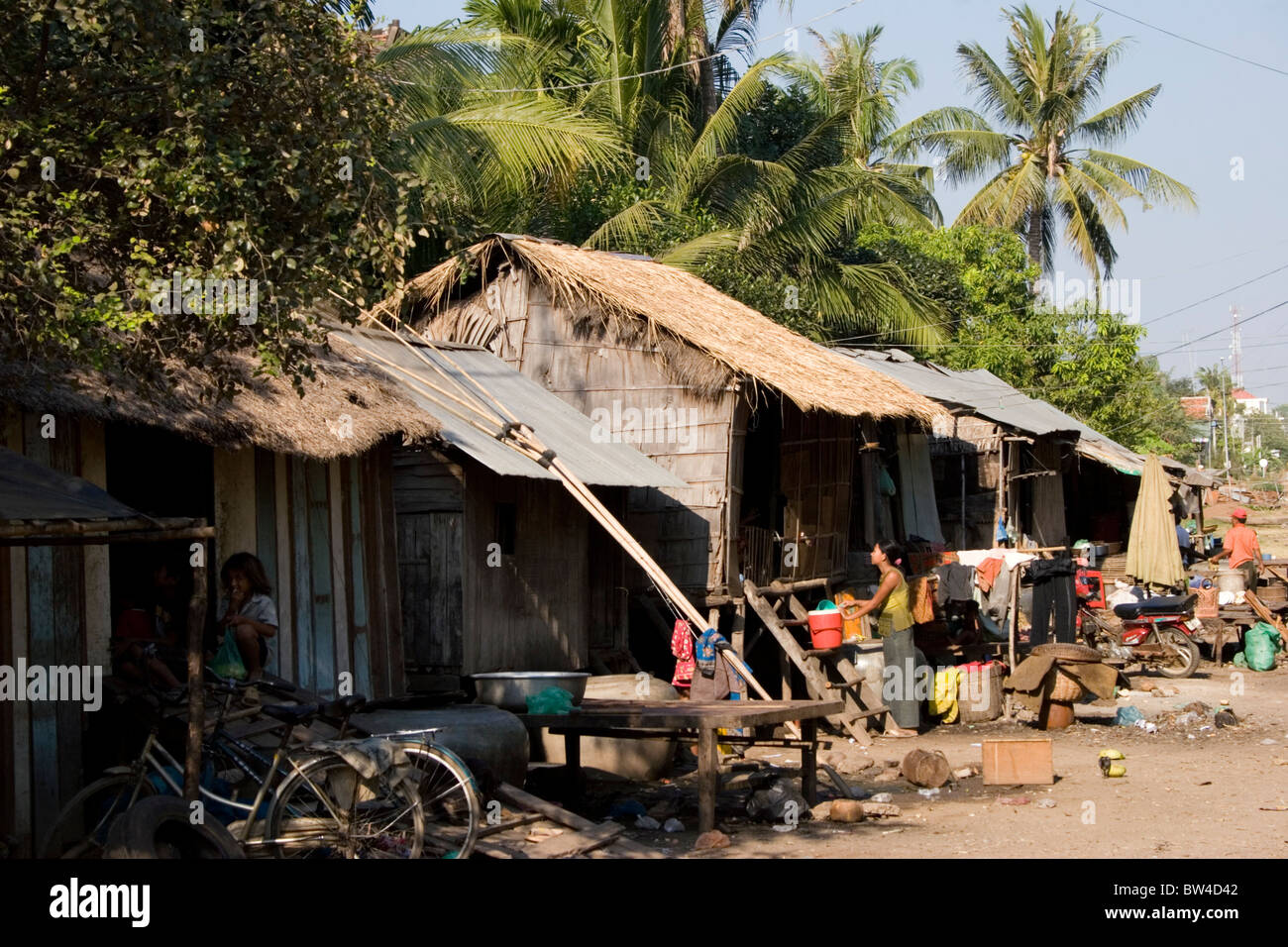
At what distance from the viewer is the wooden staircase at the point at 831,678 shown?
42.2 feet

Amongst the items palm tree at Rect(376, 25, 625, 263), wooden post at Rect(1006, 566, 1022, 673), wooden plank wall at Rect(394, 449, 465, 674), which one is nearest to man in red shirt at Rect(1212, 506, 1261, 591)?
wooden post at Rect(1006, 566, 1022, 673)

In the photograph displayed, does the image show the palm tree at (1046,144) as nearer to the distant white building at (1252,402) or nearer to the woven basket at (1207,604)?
the woven basket at (1207,604)

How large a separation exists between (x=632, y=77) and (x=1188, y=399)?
67.7m

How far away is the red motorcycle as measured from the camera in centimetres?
1684

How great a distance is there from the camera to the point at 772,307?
2256cm

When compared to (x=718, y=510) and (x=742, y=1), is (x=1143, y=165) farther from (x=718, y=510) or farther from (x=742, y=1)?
(x=718, y=510)

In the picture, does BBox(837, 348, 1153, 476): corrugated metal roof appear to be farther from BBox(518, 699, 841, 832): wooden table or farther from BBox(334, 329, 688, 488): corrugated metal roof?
BBox(518, 699, 841, 832): wooden table

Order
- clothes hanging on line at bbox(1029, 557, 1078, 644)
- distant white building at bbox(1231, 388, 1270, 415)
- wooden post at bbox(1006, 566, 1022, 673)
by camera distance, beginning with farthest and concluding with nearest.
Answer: distant white building at bbox(1231, 388, 1270, 415)
clothes hanging on line at bbox(1029, 557, 1078, 644)
wooden post at bbox(1006, 566, 1022, 673)

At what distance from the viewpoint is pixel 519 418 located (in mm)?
12156

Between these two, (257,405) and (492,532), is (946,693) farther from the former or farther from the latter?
(257,405)

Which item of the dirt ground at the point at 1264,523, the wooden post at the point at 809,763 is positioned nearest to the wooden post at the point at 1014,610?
the wooden post at the point at 809,763

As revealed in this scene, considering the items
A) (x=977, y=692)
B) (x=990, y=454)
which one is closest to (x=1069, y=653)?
(x=977, y=692)

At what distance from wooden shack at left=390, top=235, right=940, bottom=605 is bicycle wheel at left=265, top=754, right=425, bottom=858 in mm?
7093
